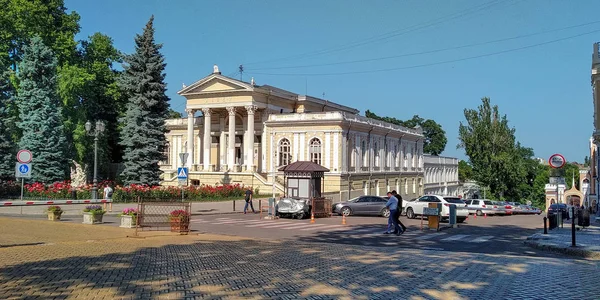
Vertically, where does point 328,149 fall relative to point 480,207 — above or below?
above

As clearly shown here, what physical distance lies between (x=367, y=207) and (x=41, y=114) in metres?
28.4

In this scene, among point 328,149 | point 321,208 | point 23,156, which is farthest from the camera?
point 328,149

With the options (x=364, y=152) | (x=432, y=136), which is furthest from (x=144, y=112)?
(x=432, y=136)

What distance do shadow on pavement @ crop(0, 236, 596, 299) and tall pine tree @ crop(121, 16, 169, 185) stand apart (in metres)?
32.5

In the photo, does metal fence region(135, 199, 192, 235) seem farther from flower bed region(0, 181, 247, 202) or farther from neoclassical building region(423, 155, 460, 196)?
neoclassical building region(423, 155, 460, 196)

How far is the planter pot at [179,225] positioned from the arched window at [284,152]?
3616cm

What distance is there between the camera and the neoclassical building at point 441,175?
79.6 metres

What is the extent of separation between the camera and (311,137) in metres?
53.5

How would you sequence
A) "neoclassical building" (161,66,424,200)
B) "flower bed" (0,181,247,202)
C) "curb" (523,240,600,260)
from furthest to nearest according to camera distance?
"neoclassical building" (161,66,424,200) < "flower bed" (0,181,247,202) < "curb" (523,240,600,260)

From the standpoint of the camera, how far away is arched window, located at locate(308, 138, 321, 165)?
53.1m

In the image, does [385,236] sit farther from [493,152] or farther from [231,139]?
[493,152]

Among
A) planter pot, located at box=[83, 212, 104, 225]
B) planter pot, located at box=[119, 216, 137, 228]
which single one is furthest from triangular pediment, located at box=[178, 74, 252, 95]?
planter pot, located at box=[119, 216, 137, 228]

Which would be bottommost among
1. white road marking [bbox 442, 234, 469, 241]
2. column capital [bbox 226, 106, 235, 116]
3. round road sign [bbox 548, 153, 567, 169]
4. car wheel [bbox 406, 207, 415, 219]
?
white road marking [bbox 442, 234, 469, 241]

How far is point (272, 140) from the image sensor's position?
56.2m
